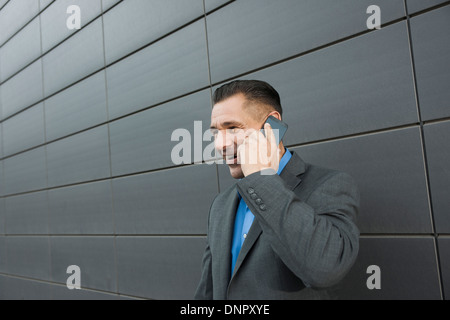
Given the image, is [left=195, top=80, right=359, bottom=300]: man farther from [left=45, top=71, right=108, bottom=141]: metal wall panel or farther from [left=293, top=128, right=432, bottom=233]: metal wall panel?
[left=45, top=71, right=108, bottom=141]: metal wall panel

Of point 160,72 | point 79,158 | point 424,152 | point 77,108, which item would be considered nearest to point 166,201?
point 160,72

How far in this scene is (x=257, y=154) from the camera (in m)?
1.13

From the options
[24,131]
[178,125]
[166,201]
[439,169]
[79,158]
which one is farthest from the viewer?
[24,131]

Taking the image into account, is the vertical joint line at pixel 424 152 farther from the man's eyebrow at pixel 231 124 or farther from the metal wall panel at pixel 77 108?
the metal wall panel at pixel 77 108

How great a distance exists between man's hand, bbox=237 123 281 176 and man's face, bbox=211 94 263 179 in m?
0.13

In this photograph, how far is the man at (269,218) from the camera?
39.7 inches

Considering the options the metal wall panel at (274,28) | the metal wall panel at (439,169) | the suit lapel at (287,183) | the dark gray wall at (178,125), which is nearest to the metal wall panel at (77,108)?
the dark gray wall at (178,125)

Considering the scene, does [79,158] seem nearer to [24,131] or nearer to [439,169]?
[24,131]

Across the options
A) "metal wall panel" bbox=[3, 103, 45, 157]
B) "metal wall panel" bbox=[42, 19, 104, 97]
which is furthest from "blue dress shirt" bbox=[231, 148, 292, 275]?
"metal wall panel" bbox=[3, 103, 45, 157]

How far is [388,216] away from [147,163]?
2.10 meters

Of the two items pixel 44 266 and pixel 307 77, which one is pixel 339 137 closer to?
pixel 307 77

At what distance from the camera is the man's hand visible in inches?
43.8

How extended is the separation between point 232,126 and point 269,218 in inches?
17.0

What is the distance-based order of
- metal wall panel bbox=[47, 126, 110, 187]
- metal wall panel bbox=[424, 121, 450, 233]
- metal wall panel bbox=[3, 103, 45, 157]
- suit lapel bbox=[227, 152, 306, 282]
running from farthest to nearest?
1. metal wall panel bbox=[3, 103, 45, 157]
2. metal wall panel bbox=[47, 126, 110, 187]
3. metal wall panel bbox=[424, 121, 450, 233]
4. suit lapel bbox=[227, 152, 306, 282]
